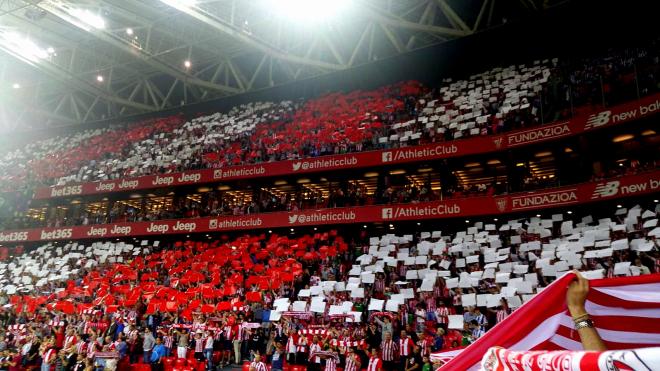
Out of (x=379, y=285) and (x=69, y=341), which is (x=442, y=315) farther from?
(x=69, y=341)

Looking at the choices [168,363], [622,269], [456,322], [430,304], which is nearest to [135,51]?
[168,363]

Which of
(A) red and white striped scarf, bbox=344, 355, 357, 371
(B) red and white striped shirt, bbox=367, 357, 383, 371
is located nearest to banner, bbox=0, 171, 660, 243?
(B) red and white striped shirt, bbox=367, 357, 383, 371

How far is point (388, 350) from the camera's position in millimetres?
14320

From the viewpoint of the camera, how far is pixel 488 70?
36625mm

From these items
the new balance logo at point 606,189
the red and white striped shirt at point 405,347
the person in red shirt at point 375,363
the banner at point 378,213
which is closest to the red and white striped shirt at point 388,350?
the red and white striped shirt at point 405,347

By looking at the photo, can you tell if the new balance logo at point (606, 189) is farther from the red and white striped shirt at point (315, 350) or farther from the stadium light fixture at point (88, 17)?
the stadium light fixture at point (88, 17)

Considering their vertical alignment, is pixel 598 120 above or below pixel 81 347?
above

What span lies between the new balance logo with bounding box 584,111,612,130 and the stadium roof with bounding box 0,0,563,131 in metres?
9.81

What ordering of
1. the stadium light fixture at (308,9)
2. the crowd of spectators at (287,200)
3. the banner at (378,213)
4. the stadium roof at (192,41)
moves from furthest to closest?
the stadium roof at (192,41), the stadium light fixture at (308,9), the crowd of spectators at (287,200), the banner at (378,213)

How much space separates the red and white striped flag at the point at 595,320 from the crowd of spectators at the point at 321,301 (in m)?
10.9

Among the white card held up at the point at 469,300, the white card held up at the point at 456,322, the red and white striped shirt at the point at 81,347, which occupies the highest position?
the white card held up at the point at 469,300

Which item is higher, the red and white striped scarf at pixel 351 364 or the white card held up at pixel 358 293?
the white card held up at pixel 358 293

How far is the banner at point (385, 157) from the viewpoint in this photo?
23.4 m

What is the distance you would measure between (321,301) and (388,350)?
403 centimetres
